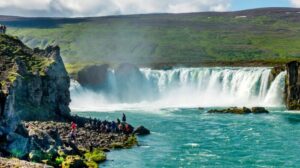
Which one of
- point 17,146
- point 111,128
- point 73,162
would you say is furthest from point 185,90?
point 17,146

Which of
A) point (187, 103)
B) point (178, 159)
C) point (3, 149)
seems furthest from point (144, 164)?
point (187, 103)

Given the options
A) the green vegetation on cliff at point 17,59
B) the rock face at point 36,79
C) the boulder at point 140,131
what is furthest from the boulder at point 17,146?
the boulder at point 140,131

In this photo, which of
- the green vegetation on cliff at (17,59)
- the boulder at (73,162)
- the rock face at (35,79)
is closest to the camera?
the boulder at (73,162)

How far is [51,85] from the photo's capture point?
94875 millimetres

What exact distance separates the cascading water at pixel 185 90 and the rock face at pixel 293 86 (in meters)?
8.91

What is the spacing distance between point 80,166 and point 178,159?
13735 millimetres

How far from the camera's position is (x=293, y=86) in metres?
126

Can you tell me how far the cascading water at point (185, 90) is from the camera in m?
139

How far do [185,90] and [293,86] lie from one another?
122ft

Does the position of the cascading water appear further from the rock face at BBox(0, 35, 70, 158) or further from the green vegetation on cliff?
the green vegetation on cliff

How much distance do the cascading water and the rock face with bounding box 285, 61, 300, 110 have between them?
8909mm

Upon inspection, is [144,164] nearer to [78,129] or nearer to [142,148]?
[142,148]

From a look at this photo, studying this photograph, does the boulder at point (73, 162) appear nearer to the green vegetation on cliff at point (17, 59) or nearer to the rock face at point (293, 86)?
the green vegetation on cliff at point (17, 59)

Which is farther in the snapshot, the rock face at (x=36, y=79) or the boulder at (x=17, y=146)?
the rock face at (x=36, y=79)
